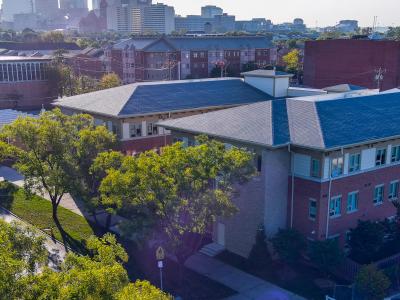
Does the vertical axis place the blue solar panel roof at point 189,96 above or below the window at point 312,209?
above

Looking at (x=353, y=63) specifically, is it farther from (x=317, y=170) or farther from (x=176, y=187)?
(x=176, y=187)

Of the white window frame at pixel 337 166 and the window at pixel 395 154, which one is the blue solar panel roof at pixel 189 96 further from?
the white window frame at pixel 337 166

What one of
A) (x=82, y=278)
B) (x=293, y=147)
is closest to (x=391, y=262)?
(x=293, y=147)

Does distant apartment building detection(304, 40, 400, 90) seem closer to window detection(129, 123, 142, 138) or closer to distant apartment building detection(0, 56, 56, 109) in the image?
window detection(129, 123, 142, 138)

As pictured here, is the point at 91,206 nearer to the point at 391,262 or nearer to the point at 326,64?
the point at 391,262

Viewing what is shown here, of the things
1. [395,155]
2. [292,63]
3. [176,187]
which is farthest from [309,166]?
→ [292,63]

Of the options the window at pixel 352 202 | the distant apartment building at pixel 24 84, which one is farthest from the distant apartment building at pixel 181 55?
the window at pixel 352 202

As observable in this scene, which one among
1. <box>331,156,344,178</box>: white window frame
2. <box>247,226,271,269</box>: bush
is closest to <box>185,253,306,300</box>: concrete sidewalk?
<box>247,226,271,269</box>: bush
